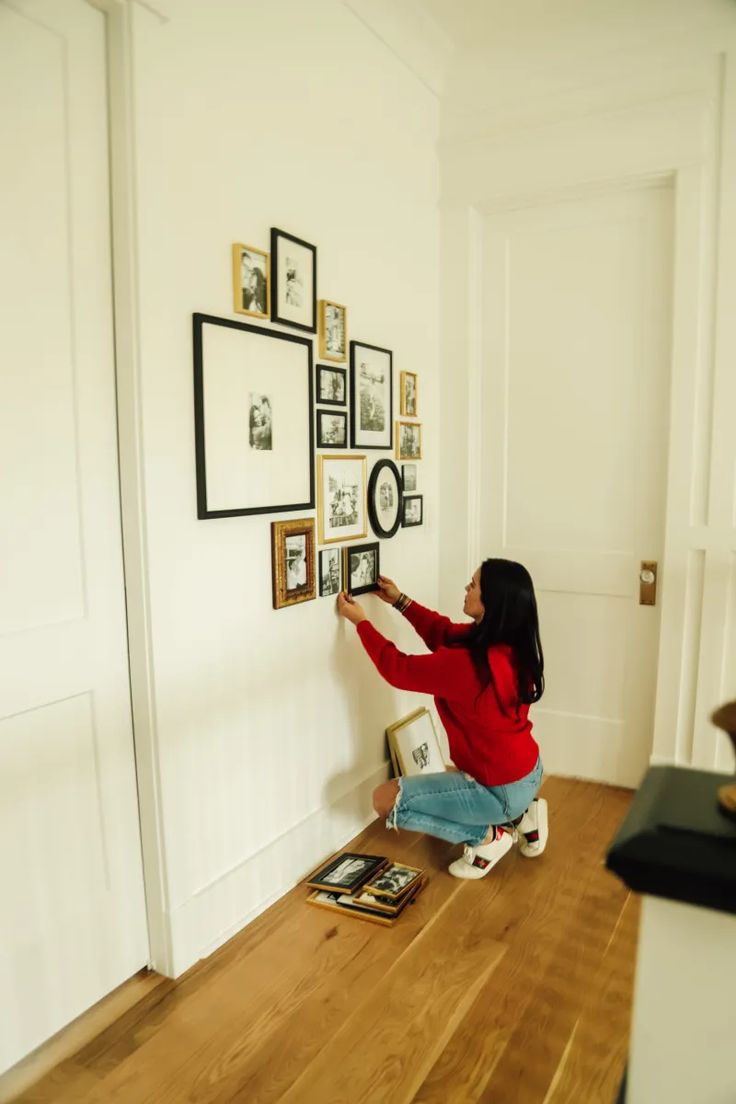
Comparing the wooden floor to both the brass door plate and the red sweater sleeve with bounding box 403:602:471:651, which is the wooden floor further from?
the brass door plate

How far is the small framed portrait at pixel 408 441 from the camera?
3057 millimetres

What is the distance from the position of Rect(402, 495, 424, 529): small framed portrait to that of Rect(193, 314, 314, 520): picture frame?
2.47 feet

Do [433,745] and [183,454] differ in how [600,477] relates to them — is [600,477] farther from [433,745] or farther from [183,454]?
[183,454]

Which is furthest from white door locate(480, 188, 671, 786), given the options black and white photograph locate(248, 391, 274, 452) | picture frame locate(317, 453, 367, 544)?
black and white photograph locate(248, 391, 274, 452)

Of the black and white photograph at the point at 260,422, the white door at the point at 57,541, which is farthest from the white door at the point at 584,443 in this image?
the white door at the point at 57,541

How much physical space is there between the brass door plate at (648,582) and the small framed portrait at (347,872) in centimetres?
148

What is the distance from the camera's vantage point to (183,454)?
6.40 feet

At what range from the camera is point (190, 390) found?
1.96 metres

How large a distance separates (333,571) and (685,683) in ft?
4.91

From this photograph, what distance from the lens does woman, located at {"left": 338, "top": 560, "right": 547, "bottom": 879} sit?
2467 millimetres

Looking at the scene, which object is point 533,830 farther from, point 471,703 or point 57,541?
point 57,541

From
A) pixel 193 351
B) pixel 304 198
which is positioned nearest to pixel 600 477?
pixel 304 198

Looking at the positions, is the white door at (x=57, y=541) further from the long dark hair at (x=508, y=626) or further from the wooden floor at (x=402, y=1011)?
the long dark hair at (x=508, y=626)

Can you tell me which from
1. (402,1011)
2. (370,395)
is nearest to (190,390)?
(370,395)
